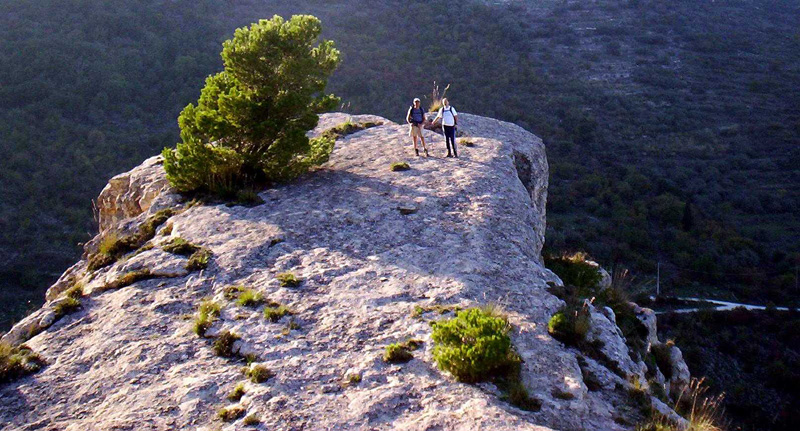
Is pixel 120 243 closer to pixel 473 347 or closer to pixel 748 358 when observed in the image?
pixel 473 347

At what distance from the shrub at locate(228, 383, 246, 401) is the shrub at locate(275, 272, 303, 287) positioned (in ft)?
7.39

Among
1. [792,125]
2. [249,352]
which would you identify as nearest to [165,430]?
[249,352]

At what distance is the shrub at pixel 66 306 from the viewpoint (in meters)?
9.13

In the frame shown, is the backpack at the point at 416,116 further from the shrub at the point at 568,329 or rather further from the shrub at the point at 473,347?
the shrub at the point at 473,347

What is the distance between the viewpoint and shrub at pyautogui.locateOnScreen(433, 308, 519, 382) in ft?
23.0

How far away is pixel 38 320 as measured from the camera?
895cm

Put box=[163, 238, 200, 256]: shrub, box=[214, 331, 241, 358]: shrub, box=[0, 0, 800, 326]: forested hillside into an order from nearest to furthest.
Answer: box=[214, 331, 241, 358]: shrub < box=[163, 238, 200, 256]: shrub < box=[0, 0, 800, 326]: forested hillside

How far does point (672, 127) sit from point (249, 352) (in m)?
52.0

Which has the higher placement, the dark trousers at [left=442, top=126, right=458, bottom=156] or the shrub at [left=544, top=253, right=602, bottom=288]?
the dark trousers at [left=442, top=126, right=458, bottom=156]

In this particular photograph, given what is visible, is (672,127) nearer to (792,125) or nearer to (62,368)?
(792,125)

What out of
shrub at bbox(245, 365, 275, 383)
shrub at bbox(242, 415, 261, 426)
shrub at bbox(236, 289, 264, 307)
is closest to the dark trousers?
shrub at bbox(236, 289, 264, 307)

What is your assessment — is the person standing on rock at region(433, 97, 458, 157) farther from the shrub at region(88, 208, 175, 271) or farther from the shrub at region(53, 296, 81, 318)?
the shrub at region(53, 296, 81, 318)

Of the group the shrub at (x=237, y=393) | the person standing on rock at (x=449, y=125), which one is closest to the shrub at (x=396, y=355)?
the shrub at (x=237, y=393)

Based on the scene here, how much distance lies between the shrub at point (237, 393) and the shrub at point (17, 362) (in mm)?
2551
